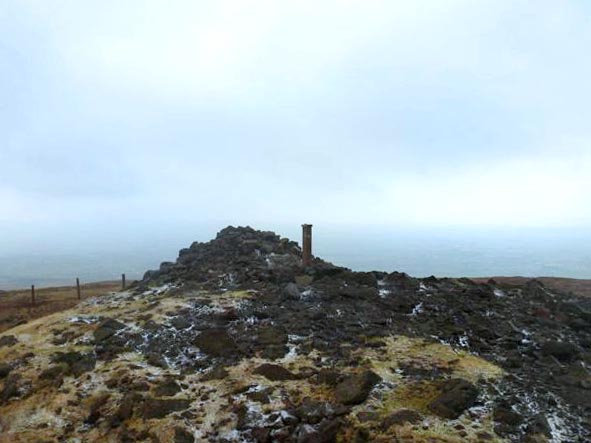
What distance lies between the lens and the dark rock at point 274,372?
42.6 ft

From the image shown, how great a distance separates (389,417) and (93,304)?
52.7 ft

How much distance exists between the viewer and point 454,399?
11.2 meters

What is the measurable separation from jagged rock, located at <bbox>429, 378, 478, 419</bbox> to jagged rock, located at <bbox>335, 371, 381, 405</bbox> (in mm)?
1646

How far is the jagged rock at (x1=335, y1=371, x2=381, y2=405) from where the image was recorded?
37.9ft

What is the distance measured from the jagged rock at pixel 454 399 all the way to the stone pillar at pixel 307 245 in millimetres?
12099

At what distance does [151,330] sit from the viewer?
653 inches

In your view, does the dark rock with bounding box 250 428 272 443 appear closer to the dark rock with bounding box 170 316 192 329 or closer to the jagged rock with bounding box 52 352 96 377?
the jagged rock with bounding box 52 352 96 377

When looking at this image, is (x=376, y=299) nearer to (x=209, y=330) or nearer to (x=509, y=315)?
(x=509, y=315)

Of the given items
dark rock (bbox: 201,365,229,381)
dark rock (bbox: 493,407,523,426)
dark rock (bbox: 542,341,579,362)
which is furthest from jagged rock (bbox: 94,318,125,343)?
dark rock (bbox: 542,341,579,362)

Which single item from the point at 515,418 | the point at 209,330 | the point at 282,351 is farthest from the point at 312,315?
the point at 515,418

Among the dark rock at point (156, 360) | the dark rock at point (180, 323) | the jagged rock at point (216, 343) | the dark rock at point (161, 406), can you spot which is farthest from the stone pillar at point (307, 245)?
the dark rock at point (161, 406)

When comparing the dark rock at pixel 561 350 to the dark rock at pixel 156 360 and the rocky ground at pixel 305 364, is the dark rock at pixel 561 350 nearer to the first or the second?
the rocky ground at pixel 305 364

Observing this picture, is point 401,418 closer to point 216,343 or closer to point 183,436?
point 183,436

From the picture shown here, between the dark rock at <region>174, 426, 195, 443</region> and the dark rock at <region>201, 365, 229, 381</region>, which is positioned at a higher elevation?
the dark rock at <region>201, 365, 229, 381</region>
